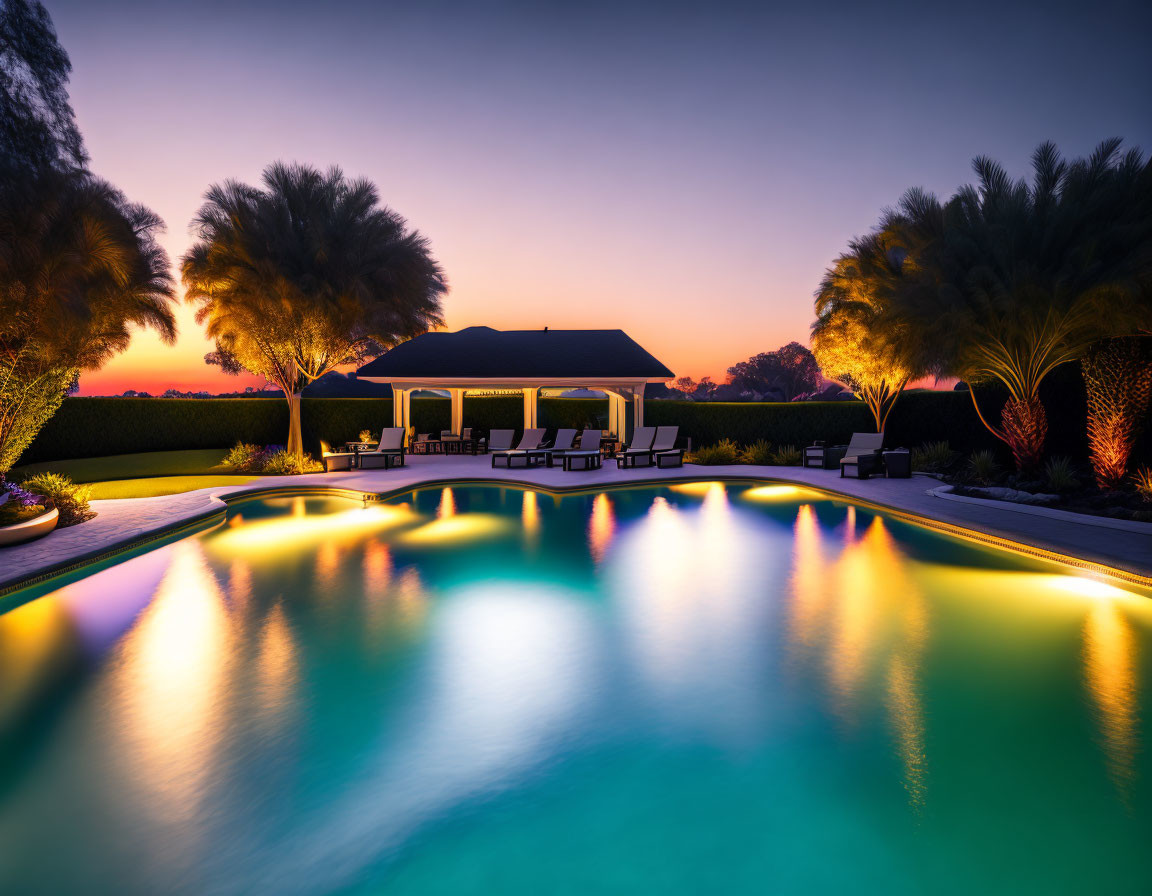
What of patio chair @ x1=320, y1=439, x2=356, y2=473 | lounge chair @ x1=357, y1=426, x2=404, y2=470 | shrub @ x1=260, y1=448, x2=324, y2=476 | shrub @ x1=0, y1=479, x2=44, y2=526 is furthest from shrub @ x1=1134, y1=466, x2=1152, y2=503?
shrub @ x1=260, y1=448, x2=324, y2=476

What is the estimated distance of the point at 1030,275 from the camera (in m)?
11.6

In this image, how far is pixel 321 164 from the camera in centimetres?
2023

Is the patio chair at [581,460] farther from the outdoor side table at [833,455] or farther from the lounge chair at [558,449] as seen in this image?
the outdoor side table at [833,455]

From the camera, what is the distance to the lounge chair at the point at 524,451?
18.7 meters

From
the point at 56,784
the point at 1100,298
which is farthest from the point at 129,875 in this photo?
the point at 1100,298

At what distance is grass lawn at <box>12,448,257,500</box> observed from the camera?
15.3 meters

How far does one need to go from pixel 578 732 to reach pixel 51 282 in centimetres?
1118

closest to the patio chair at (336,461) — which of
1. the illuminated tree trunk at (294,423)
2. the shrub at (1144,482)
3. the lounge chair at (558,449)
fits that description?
the illuminated tree trunk at (294,423)

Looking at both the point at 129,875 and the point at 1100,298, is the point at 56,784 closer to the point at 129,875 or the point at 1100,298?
the point at 129,875

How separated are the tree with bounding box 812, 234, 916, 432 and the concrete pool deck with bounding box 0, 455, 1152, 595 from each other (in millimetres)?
3892

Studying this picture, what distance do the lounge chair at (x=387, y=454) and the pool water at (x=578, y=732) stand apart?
11133 mm

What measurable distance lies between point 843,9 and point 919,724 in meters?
17.8

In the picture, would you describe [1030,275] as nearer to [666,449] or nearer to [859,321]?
[859,321]

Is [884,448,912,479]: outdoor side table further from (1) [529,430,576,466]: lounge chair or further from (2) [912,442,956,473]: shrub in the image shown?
(1) [529,430,576,466]: lounge chair
